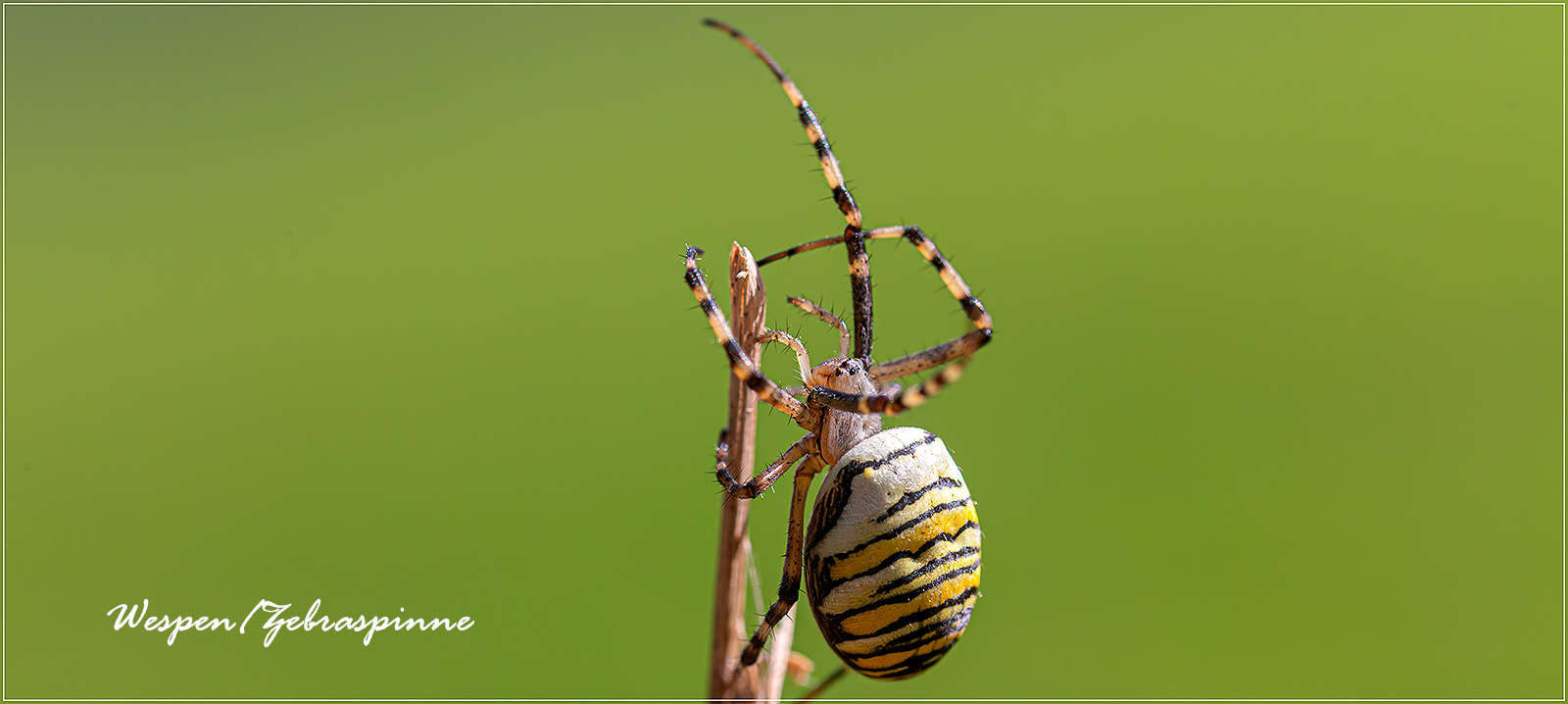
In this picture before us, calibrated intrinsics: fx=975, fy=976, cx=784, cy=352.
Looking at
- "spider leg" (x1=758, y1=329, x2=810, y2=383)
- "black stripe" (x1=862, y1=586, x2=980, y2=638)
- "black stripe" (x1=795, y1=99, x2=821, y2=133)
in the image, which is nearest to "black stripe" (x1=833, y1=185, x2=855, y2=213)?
"black stripe" (x1=795, y1=99, x2=821, y2=133)

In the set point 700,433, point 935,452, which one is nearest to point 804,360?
point 935,452

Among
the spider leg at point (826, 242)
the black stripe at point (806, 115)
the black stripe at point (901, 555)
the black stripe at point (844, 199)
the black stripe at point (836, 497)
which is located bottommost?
the black stripe at point (901, 555)

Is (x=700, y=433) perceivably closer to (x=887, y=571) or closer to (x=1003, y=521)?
(x=1003, y=521)

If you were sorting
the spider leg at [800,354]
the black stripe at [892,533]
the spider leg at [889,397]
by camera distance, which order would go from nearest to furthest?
the spider leg at [889,397], the black stripe at [892,533], the spider leg at [800,354]

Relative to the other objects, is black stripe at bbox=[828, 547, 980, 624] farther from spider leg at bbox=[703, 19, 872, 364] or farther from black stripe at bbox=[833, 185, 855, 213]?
black stripe at bbox=[833, 185, 855, 213]

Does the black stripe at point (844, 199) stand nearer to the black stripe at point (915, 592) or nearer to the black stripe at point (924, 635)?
the black stripe at point (915, 592)

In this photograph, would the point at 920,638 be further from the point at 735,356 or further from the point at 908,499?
the point at 735,356

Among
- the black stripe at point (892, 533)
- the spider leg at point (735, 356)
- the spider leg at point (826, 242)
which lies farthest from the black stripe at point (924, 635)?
the spider leg at point (826, 242)
